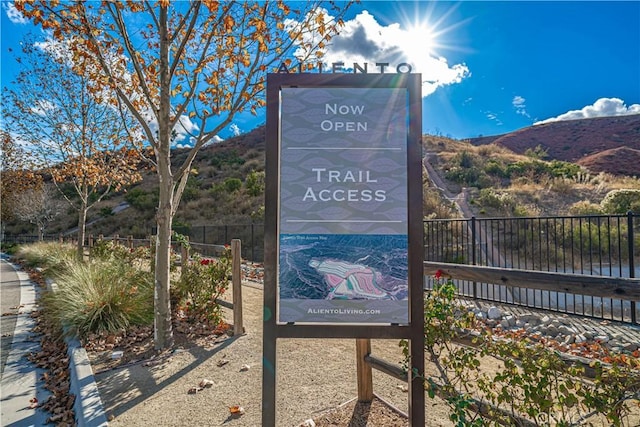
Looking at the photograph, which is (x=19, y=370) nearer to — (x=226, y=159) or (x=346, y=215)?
(x=346, y=215)

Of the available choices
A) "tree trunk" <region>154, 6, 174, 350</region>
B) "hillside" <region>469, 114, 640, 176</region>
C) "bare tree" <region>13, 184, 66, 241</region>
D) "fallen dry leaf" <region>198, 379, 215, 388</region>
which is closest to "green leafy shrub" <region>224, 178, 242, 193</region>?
"bare tree" <region>13, 184, 66, 241</region>

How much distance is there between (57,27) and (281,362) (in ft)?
15.7

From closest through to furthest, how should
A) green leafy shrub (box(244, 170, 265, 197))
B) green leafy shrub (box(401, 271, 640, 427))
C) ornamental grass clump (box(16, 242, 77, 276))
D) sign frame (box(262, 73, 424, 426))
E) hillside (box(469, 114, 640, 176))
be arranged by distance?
green leafy shrub (box(401, 271, 640, 427)) < sign frame (box(262, 73, 424, 426)) < ornamental grass clump (box(16, 242, 77, 276)) < green leafy shrub (box(244, 170, 265, 197)) < hillside (box(469, 114, 640, 176))

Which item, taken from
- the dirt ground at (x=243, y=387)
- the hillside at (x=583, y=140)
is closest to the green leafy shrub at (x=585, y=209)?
the dirt ground at (x=243, y=387)

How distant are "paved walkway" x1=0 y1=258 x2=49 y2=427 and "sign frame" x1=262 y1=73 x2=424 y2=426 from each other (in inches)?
104

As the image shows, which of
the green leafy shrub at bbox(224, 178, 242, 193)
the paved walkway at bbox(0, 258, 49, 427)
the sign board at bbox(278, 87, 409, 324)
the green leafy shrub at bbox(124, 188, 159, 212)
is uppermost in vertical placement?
the green leafy shrub at bbox(224, 178, 242, 193)

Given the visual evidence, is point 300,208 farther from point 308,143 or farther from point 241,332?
point 241,332

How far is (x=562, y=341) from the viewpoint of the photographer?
18.0 feet

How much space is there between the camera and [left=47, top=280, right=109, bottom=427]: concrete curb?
117 inches

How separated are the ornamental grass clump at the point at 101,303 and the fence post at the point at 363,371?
3.77 metres

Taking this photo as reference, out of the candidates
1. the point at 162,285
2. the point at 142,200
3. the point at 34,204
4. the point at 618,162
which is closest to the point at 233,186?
the point at 142,200

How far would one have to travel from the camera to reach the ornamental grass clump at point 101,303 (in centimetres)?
505

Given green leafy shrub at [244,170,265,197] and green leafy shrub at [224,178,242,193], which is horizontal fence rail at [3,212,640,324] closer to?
green leafy shrub at [244,170,265,197]

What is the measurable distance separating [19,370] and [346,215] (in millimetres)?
5009
